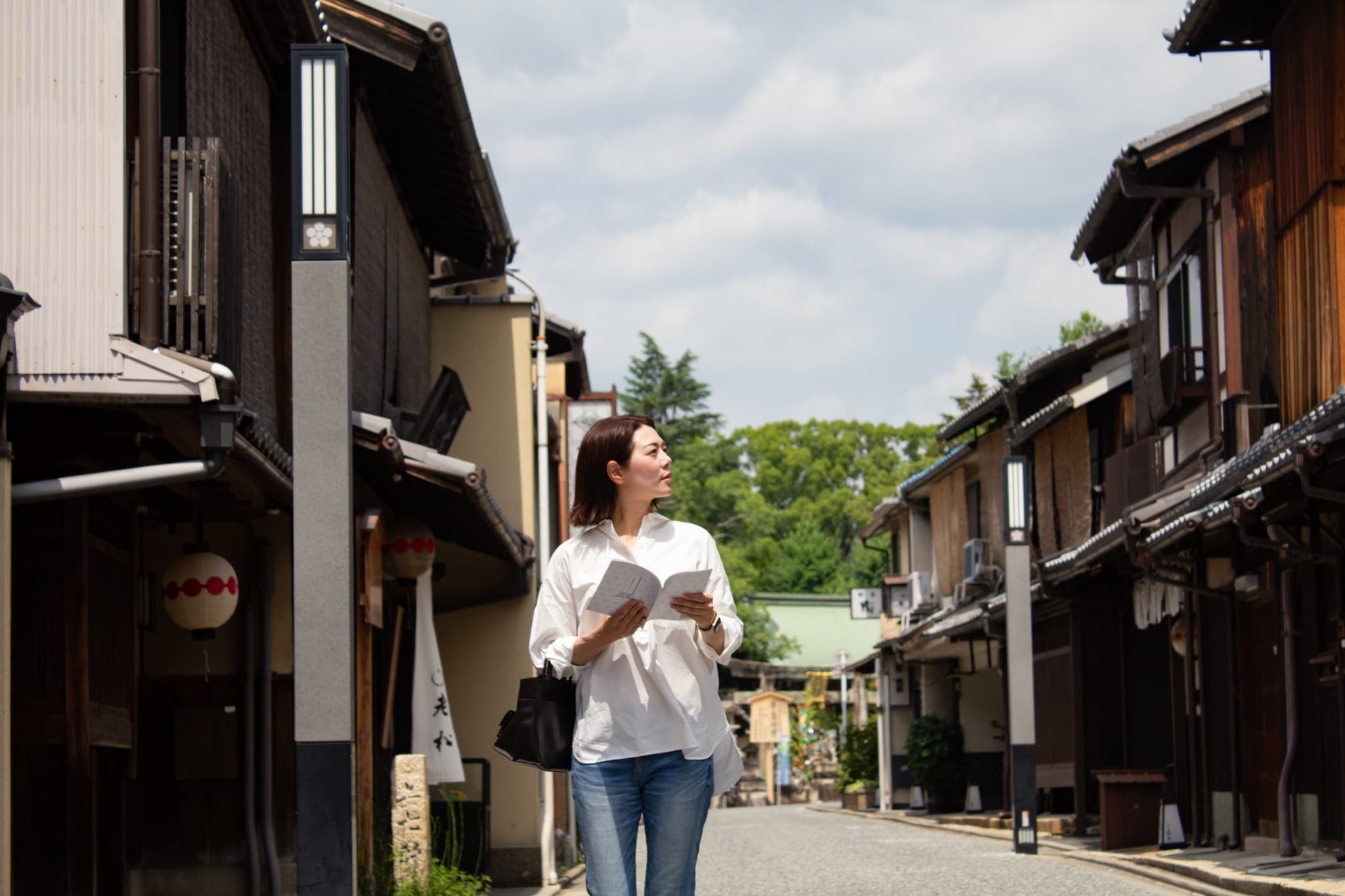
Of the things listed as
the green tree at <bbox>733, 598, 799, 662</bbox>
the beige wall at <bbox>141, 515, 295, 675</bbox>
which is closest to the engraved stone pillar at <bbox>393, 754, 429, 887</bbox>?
the beige wall at <bbox>141, 515, 295, 675</bbox>

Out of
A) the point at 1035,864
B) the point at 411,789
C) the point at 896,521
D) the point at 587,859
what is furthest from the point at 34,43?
the point at 896,521

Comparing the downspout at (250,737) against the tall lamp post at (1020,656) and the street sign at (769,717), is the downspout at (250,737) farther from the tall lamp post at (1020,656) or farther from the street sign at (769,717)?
the street sign at (769,717)

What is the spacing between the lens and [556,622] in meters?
4.79

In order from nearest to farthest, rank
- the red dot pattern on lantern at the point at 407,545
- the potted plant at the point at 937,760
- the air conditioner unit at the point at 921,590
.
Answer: the red dot pattern on lantern at the point at 407,545 → the potted plant at the point at 937,760 → the air conditioner unit at the point at 921,590

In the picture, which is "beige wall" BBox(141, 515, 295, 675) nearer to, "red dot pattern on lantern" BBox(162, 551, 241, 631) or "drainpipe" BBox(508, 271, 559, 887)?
"red dot pattern on lantern" BBox(162, 551, 241, 631)

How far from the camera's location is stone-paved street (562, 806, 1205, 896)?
544 inches

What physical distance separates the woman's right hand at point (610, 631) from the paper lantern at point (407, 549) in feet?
30.5

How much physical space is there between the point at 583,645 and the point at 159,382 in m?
4.34

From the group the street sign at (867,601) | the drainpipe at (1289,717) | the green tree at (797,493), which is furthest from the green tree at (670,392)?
the drainpipe at (1289,717)

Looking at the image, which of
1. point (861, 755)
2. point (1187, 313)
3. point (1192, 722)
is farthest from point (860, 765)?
point (1187, 313)

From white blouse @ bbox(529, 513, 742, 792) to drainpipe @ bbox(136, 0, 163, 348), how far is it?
177 inches

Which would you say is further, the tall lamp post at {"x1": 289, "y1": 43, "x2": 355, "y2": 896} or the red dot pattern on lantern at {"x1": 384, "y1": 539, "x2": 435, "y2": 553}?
the red dot pattern on lantern at {"x1": 384, "y1": 539, "x2": 435, "y2": 553}

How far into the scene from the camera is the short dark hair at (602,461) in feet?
16.2

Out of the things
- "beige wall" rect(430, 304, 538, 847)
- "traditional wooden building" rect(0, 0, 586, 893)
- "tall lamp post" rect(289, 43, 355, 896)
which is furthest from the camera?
"beige wall" rect(430, 304, 538, 847)
